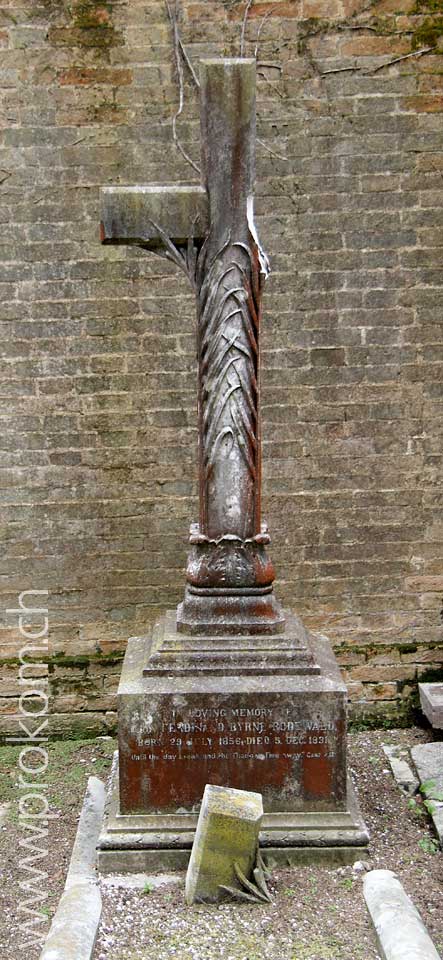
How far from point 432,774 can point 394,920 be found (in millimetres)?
1752

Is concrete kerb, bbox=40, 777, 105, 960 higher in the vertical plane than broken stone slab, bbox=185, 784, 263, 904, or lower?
lower

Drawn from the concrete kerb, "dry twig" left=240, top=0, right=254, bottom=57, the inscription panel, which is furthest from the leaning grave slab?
"dry twig" left=240, top=0, right=254, bottom=57

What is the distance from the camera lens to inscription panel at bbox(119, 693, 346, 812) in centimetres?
353

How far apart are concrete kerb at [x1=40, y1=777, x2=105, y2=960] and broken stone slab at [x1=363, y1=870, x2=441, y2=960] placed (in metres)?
0.94

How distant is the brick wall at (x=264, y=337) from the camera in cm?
511

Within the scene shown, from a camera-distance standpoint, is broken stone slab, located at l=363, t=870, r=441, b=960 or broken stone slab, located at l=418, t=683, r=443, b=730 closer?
broken stone slab, located at l=363, t=870, r=441, b=960

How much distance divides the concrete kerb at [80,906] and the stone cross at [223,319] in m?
0.97

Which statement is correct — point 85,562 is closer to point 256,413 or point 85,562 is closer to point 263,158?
point 256,413

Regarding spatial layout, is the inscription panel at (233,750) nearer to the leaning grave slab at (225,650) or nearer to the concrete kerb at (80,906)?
the leaning grave slab at (225,650)

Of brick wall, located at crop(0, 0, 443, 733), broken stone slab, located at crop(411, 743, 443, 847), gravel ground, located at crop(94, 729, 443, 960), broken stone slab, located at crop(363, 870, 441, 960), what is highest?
brick wall, located at crop(0, 0, 443, 733)

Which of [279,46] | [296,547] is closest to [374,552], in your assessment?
[296,547]

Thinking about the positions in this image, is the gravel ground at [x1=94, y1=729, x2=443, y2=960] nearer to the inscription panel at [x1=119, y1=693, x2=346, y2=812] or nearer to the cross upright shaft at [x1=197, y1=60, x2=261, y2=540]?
the inscription panel at [x1=119, y1=693, x2=346, y2=812]

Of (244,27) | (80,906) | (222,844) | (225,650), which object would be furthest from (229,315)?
(244,27)

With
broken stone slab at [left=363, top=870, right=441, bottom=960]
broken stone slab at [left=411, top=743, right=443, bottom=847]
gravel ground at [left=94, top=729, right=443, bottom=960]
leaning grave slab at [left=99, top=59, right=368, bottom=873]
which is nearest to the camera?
broken stone slab at [left=363, top=870, right=441, bottom=960]
